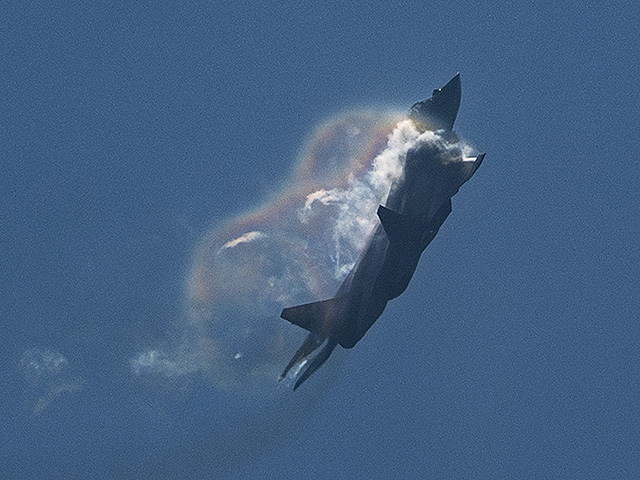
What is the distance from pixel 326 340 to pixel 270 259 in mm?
21031

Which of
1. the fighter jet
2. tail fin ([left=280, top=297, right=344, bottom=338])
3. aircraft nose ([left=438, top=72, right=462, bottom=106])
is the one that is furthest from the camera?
aircraft nose ([left=438, top=72, right=462, bottom=106])

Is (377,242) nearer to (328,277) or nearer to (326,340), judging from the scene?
(326,340)

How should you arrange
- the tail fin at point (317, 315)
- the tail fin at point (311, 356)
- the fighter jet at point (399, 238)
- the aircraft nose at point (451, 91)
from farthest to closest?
the aircraft nose at point (451, 91) → the tail fin at point (317, 315) → the tail fin at point (311, 356) → the fighter jet at point (399, 238)

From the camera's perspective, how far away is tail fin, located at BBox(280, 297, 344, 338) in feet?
201

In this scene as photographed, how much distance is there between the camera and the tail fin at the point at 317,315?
6128cm

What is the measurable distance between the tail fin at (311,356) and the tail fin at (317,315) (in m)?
0.76

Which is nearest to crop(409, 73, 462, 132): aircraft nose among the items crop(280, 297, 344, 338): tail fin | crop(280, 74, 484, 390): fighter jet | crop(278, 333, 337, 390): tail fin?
crop(280, 74, 484, 390): fighter jet

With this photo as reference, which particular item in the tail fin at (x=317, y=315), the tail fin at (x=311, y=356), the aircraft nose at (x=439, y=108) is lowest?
the tail fin at (x=311, y=356)

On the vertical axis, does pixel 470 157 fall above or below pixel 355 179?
below

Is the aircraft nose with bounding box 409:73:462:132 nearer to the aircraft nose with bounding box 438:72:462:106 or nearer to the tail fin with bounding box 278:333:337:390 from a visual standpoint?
the aircraft nose with bounding box 438:72:462:106

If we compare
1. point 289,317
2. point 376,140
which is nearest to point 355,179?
point 376,140

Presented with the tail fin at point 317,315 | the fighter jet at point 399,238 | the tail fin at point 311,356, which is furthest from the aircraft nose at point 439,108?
the tail fin at point 311,356

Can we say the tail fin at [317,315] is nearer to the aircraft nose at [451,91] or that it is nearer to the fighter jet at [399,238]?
the fighter jet at [399,238]

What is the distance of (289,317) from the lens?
6122 centimetres
